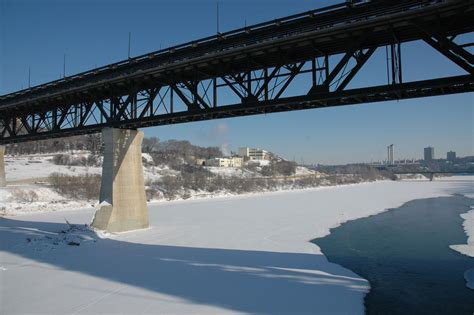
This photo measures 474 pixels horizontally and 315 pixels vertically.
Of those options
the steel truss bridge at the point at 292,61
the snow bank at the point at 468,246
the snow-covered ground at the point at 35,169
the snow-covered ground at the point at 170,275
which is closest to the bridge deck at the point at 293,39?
the steel truss bridge at the point at 292,61

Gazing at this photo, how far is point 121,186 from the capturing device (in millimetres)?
26375

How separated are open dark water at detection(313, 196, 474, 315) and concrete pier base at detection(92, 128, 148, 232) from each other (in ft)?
43.1

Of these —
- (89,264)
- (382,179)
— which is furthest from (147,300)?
(382,179)

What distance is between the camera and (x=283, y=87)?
17281 millimetres

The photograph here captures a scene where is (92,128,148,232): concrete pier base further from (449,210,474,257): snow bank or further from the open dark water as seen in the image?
(449,210,474,257): snow bank

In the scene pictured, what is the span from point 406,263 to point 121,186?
728 inches

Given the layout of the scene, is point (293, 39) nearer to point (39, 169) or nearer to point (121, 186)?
point (121, 186)

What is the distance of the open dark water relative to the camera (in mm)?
13391

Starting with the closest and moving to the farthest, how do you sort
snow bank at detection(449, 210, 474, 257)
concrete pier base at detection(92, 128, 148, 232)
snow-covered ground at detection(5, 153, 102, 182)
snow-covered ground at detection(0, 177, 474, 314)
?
snow-covered ground at detection(0, 177, 474, 314) → snow bank at detection(449, 210, 474, 257) → concrete pier base at detection(92, 128, 148, 232) → snow-covered ground at detection(5, 153, 102, 182)

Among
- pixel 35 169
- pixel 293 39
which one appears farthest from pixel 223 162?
pixel 293 39

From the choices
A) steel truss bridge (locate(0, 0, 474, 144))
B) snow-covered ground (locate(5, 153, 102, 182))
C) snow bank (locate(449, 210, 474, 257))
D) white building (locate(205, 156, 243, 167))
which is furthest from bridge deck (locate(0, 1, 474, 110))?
white building (locate(205, 156, 243, 167))

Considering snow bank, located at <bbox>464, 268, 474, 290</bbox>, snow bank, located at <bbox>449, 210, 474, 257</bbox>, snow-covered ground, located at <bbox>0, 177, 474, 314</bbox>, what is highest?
snow-covered ground, located at <bbox>0, 177, 474, 314</bbox>

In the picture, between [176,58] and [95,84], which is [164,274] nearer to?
[176,58]

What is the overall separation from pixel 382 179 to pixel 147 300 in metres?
203
